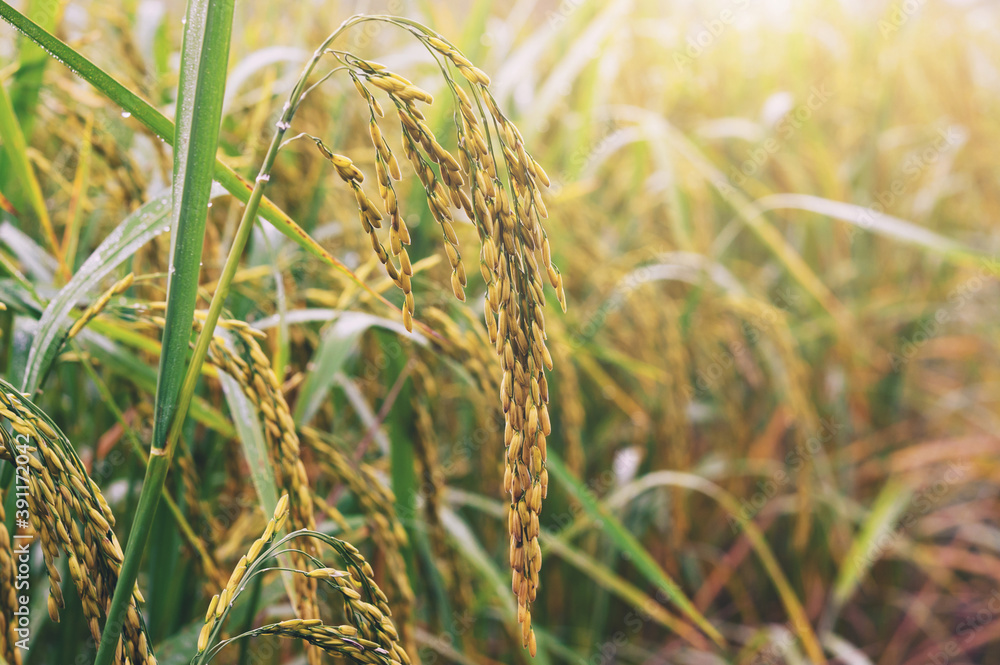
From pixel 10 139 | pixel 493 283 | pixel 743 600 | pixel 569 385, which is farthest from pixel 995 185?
pixel 10 139

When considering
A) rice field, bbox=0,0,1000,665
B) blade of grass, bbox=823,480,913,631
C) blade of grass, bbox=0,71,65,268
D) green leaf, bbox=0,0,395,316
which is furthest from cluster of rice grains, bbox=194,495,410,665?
blade of grass, bbox=823,480,913,631

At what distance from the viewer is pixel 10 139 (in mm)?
701

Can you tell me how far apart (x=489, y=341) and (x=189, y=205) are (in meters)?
0.38

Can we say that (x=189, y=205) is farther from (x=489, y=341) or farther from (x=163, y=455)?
(x=489, y=341)

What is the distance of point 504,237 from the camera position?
40cm

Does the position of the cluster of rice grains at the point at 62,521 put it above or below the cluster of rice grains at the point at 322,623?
above

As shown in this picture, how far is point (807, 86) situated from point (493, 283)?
2.48 m

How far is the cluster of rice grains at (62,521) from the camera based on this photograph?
1.27 feet

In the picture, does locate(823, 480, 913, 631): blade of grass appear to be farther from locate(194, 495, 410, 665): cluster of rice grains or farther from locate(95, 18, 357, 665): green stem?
locate(95, 18, 357, 665): green stem

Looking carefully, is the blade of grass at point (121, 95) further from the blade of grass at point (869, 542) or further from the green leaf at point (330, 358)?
the blade of grass at point (869, 542)

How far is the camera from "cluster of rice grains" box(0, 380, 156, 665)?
387mm


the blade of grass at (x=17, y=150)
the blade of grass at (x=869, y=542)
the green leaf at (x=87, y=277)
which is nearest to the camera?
the green leaf at (x=87, y=277)

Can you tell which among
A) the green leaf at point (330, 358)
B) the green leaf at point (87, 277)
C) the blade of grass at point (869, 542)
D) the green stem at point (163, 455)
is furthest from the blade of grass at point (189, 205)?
the blade of grass at point (869, 542)

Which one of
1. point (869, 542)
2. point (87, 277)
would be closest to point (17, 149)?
point (87, 277)
